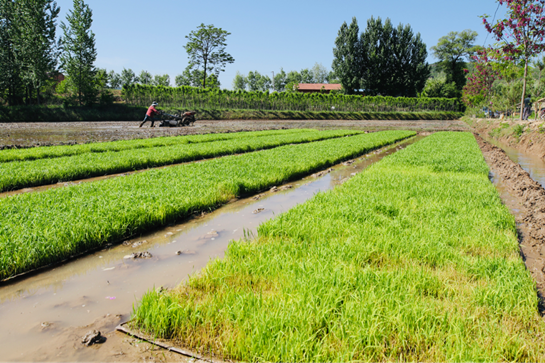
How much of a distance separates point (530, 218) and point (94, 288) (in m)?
7.34

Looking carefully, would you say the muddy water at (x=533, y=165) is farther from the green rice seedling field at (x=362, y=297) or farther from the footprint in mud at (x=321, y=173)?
the green rice seedling field at (x=362, y=297)

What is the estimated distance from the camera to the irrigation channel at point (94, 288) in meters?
2.79

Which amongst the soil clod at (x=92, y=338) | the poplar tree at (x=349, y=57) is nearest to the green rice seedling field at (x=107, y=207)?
the soil clod at (x=92, y=338)

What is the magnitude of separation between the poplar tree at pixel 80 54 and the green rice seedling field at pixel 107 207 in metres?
45.3

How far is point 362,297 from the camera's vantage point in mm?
3131

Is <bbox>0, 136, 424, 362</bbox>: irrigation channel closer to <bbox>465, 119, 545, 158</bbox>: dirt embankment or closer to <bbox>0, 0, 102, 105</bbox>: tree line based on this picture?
<bbox>465, 119, 545, 158</bbox>: dirt embankment

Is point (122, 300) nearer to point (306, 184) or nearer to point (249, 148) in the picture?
point (306, 184)

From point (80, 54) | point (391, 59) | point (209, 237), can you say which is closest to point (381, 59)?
point (391, 59)

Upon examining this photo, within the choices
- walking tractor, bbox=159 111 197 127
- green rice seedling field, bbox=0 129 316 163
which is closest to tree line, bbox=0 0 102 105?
walking tractor, bbox=159 111 197 127

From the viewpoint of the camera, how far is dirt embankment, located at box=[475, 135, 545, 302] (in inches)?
176

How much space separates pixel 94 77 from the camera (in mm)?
49375

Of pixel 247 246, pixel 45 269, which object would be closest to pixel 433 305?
pixel 247 246

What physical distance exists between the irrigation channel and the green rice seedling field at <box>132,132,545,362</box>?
0.48 meters

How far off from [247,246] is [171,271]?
100cm
